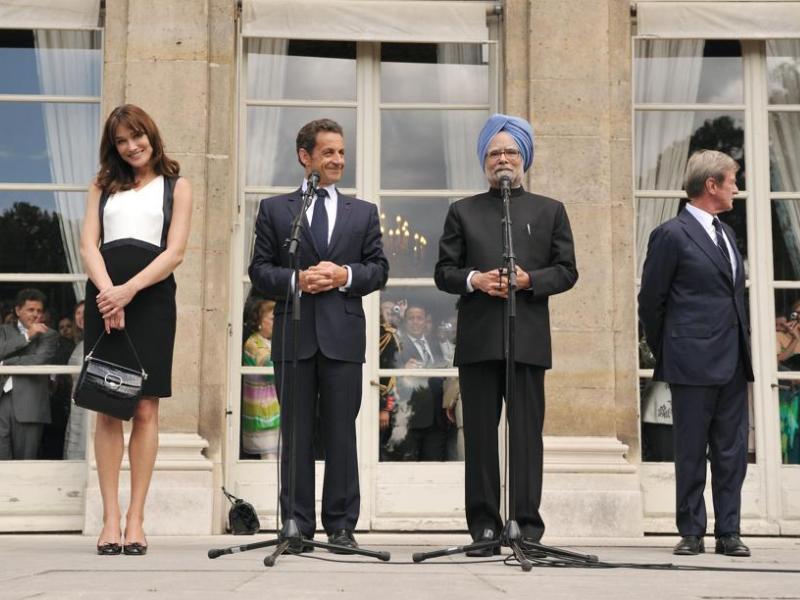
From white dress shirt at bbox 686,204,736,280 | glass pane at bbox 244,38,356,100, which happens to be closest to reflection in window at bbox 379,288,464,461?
glass pane at bbox 244,38,356,100

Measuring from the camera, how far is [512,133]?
6082 mm

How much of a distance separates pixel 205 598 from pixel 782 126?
615cm

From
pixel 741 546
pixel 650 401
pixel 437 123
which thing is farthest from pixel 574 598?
pixel 437 123

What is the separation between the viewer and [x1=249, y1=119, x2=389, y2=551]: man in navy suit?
594 centimetres

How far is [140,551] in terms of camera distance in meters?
5.87

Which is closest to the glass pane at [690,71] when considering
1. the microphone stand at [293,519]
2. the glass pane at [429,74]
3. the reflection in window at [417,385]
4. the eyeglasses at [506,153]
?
the glass pane at [429,74]

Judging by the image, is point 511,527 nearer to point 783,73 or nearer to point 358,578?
point 358,578

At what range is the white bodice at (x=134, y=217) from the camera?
6.09 m

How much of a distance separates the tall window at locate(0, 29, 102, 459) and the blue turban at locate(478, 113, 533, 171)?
3.54m

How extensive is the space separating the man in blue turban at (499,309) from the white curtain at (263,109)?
9.57ft

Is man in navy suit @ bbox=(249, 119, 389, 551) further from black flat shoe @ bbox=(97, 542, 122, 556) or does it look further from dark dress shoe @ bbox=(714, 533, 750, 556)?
dark dress shoe @ bbox=(714, 533, 750, 556)

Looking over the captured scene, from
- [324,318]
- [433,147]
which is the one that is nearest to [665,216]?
[433,147]

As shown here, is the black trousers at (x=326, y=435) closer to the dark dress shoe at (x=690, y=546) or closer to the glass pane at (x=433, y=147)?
the dark dress shoe at (x=690, y=546)

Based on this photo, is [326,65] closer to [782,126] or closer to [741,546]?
[782,126]
